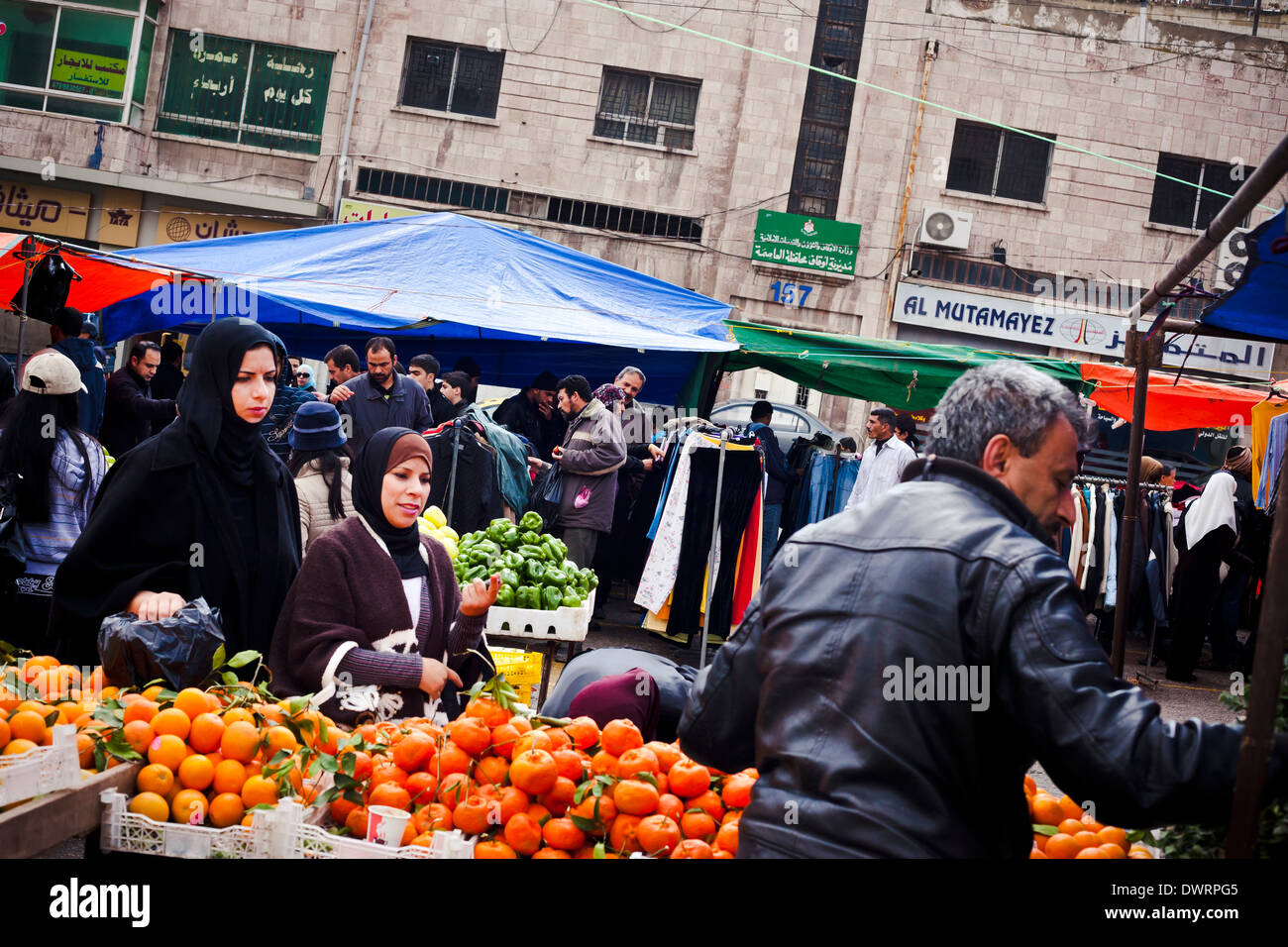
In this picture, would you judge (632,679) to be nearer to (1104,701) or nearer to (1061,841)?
(1061,841)

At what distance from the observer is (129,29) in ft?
66.9

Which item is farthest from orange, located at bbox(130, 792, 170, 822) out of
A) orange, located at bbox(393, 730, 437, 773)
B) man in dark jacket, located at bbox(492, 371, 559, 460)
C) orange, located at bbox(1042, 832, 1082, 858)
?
man in dark jacket, located at bbox(492, 371, 559, 460)

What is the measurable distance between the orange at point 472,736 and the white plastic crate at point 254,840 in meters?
0.36

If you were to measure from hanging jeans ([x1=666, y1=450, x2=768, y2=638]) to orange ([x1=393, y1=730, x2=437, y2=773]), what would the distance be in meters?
6.15

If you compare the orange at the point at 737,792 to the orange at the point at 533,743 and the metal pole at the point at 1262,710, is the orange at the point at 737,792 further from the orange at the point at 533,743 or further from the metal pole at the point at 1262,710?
the metal pole at the point at 1262,710

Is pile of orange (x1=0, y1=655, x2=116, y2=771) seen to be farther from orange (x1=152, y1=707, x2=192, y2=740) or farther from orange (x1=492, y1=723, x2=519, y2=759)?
orange (x1=492, y1=723, x2=519, y2=759)

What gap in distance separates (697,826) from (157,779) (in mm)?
1326

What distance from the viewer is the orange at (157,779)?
2672 millimetres

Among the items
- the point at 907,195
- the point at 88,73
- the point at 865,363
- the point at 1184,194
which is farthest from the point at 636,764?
the point at 88,73

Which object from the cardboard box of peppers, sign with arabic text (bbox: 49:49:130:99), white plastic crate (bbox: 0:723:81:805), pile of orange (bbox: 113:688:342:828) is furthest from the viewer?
sign with arabic text (bbox: 49:49:130:99)

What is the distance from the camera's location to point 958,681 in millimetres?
1831

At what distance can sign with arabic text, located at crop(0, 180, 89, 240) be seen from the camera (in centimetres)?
2050
